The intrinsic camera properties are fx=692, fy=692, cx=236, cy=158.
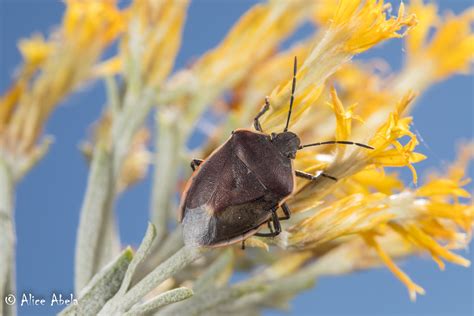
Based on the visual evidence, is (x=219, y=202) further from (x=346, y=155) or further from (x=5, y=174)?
(x=5, y=174)

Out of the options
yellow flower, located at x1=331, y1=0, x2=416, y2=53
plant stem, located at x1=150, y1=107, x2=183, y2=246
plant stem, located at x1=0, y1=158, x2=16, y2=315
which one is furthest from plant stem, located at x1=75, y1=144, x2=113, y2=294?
yellow flower, located at x1=331, y1=0, x2=416, y2=53

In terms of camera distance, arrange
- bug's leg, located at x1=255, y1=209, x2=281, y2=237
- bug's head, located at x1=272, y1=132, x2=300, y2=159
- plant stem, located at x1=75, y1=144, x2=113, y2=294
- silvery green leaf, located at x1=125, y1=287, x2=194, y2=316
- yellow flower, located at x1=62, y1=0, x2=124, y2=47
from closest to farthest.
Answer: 1. silvery green leaf, located at x1=125, y1=287, x2=194, y2=316
2. bug's leg, located at x1=255, y1=209, x2=281, y2=237
3. bug's head, located at x1=272, y1=132, x2=300, y2=159
4. plant stem, located at x1=75, y1=144, x2=113, y2=294
5. yellow flower, located at x1=62, y1=0, x2=124, y2=47

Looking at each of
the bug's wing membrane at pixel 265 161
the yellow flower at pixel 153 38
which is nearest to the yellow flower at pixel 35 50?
the yellow flower at pixel 153 38

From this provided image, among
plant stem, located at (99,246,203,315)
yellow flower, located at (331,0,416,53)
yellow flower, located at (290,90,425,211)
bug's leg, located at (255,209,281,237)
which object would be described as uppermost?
yellow flower, located at (331,0,416,53)

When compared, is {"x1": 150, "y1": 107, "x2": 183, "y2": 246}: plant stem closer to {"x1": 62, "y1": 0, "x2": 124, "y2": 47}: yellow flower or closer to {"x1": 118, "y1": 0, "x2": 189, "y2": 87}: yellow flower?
{"x1": 118, "y1": 0, "x2": 189, "y2": 87}: yellow flower

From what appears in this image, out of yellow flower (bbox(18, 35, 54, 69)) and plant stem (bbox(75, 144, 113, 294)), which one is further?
yellow flower (bbox(18, 35, 54, 69))

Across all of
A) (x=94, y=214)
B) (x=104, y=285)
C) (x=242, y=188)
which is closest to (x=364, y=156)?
(x=242, y=188)

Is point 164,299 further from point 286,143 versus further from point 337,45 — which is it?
point 337,45
